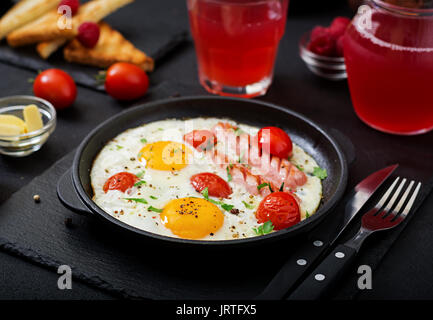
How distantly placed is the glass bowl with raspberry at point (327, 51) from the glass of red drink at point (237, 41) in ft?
1.09

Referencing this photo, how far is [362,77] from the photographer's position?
10.9ft

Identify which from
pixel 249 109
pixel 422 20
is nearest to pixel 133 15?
pixel 249 109

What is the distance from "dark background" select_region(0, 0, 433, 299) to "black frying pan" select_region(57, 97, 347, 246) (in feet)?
0.97

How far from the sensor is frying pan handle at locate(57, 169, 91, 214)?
99.1 inches

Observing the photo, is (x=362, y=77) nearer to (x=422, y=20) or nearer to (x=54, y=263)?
(x=422, y=20)

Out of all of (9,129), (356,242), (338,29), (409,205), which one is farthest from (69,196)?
(338,29)

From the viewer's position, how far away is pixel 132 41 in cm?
453

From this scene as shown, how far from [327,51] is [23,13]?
2.59m

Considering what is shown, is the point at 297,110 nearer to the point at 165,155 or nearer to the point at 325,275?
the point at 165,155

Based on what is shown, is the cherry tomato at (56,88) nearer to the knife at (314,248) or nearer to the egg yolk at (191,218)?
the egg yolk at (191,218)

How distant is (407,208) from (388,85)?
2.78ft

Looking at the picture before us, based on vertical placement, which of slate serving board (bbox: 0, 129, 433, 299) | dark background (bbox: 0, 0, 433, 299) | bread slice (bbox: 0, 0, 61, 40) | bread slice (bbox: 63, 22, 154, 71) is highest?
bread slice (bbox: 0, 0, 61, 40)

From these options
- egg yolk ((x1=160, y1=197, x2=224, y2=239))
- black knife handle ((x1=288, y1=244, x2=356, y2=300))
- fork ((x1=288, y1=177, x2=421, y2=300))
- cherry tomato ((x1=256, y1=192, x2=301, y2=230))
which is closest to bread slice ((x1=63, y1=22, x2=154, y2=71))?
egg yolk ((x1=160, y1=197, x2=224, y2=239))

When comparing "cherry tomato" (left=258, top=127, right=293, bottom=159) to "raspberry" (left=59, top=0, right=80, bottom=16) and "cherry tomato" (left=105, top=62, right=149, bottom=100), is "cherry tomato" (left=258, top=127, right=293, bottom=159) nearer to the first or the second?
"cherry tomato" (left=105, top=62, right=149, bottom=100)
